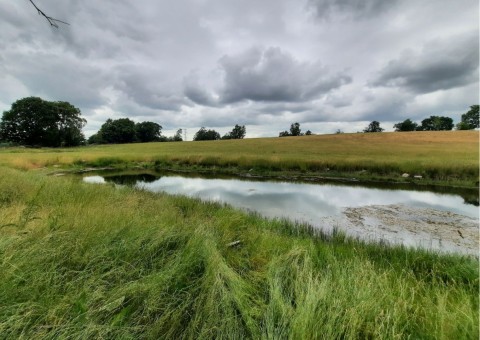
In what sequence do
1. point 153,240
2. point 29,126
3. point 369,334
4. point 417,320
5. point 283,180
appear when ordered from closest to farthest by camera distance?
point 369,334, point 417,320, point 153,240, point 283,180, point 29,126

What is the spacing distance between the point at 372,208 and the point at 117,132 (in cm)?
10237

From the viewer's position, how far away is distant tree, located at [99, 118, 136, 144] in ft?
317

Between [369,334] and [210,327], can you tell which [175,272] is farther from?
[369,334]

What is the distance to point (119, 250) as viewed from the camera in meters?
3.77

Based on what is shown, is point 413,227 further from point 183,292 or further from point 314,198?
point 183,292

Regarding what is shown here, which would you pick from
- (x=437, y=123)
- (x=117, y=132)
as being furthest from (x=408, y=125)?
(x=117, y=132)

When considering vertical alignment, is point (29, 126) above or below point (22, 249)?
above

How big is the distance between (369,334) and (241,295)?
1506 millimetres

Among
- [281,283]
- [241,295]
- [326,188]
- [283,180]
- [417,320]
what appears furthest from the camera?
[283,180]

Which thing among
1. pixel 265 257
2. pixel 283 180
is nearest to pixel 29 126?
pixel 283 180

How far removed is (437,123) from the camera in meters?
95.2

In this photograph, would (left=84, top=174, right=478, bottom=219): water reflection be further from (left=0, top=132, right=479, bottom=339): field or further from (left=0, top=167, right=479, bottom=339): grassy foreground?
(left=0, top=167, right=479, bottom=339): grassy foreground

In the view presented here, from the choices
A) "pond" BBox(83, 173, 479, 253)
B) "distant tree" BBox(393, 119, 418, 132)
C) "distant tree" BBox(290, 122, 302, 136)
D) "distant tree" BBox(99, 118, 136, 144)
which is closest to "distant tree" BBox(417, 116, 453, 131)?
"distant tree" BBox(393, 119, 418, 132)

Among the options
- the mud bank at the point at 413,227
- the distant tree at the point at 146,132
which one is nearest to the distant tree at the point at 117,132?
the distant tree at the point at 146,132
